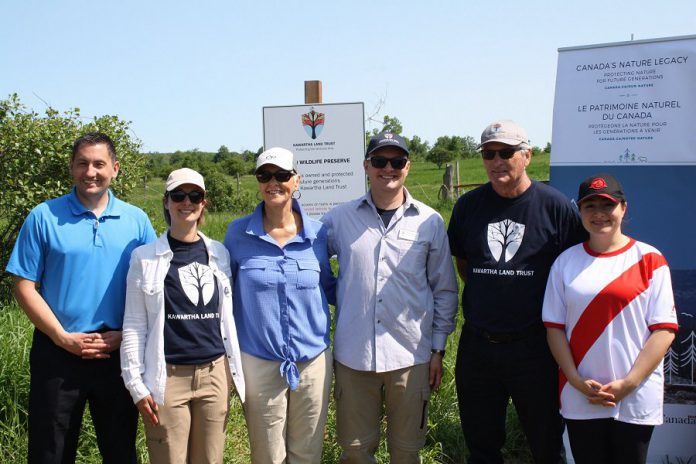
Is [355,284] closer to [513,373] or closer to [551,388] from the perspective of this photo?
[513,373]

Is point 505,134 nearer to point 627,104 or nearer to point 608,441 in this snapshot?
point 627,104

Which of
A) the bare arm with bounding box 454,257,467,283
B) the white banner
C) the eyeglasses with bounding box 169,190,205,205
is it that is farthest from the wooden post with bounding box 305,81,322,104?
the eyeglasses with bounding box 169,190,205,205

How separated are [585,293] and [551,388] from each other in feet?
2.02

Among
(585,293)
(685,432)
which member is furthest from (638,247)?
(685,432)

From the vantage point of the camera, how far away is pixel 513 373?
3.29 m

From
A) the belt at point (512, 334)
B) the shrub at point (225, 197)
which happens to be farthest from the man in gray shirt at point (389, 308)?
the shrub at point (225, 197)

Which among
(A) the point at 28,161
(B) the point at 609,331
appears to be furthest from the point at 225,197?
(B) the point at 609,331

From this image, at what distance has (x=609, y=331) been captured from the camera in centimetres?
295

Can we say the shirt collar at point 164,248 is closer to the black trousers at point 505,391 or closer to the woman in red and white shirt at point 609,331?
the black trousers at point 505,391

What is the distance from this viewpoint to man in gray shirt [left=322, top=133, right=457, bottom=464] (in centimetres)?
342

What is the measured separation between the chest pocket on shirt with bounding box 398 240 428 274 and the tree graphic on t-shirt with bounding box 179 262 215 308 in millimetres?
1004

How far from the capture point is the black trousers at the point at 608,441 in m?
2.94

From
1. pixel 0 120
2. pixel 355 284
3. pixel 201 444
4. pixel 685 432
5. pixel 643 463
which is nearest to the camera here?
pixel 643 463

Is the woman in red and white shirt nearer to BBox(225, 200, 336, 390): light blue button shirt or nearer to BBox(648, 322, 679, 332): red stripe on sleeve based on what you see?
BBox(648, 322, 679, 332): red stripe on sleeve
